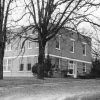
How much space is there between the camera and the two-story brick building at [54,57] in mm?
42375

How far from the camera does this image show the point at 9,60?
45938 millimetres

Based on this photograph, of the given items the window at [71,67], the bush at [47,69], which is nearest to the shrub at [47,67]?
the bush at [47,69]

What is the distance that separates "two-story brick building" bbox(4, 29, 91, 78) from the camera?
42.4 meters

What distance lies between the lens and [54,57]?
42.3 meters

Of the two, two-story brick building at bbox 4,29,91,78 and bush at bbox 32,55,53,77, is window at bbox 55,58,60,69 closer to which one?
two-story brick building at bbox 4,29,91,78

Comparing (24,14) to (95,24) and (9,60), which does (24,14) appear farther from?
(9,60)

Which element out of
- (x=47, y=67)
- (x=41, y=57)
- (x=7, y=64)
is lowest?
(x=47, y=67)

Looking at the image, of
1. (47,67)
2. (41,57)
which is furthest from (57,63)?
(41,57)

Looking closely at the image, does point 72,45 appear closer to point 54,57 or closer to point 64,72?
point 54,57

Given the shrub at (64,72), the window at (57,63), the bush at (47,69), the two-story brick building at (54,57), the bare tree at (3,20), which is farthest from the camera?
the window at (57,63)

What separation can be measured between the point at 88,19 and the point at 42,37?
4.58 metres

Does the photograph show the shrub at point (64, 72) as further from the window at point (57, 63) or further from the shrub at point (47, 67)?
the shrub at point (47, 67)

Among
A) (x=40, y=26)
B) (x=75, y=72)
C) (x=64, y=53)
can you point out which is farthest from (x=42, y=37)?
(x=75, y=72)

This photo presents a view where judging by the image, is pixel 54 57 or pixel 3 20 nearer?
pixel 3 20
